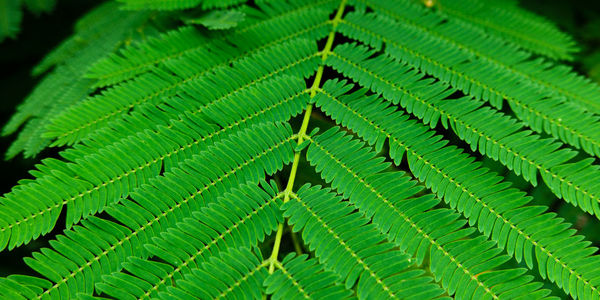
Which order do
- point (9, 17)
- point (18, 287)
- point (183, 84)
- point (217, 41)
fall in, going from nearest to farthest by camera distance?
1. point (18, 287)
2. point (183, 84)
3. point (217, 41)
4. point (9, 17)

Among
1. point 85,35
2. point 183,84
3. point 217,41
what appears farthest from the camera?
point 85,35

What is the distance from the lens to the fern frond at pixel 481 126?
137cm

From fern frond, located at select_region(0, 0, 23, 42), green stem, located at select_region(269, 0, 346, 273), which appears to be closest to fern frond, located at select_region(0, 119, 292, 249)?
green stem, located at select_region(269, 0, 346, 273)

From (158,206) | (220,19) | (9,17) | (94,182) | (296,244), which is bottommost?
(296,244)

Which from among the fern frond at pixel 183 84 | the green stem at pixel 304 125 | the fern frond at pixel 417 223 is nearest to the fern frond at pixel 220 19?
the fern frond at pixel 183 84

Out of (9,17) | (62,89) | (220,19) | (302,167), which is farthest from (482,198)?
(9,17)

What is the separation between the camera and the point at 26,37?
3.38 m

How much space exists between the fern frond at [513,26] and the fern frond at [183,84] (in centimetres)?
96

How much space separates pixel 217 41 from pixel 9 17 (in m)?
1.62

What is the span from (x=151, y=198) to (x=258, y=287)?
0.42 meters

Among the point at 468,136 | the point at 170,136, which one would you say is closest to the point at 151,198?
the point at 170,136

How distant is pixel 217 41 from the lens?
1.88m

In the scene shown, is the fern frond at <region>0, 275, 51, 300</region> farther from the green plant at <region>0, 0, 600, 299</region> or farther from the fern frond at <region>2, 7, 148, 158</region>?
the fern frond at <region>2, 7, 148, 158</region>

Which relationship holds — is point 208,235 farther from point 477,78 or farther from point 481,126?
point 477,78
